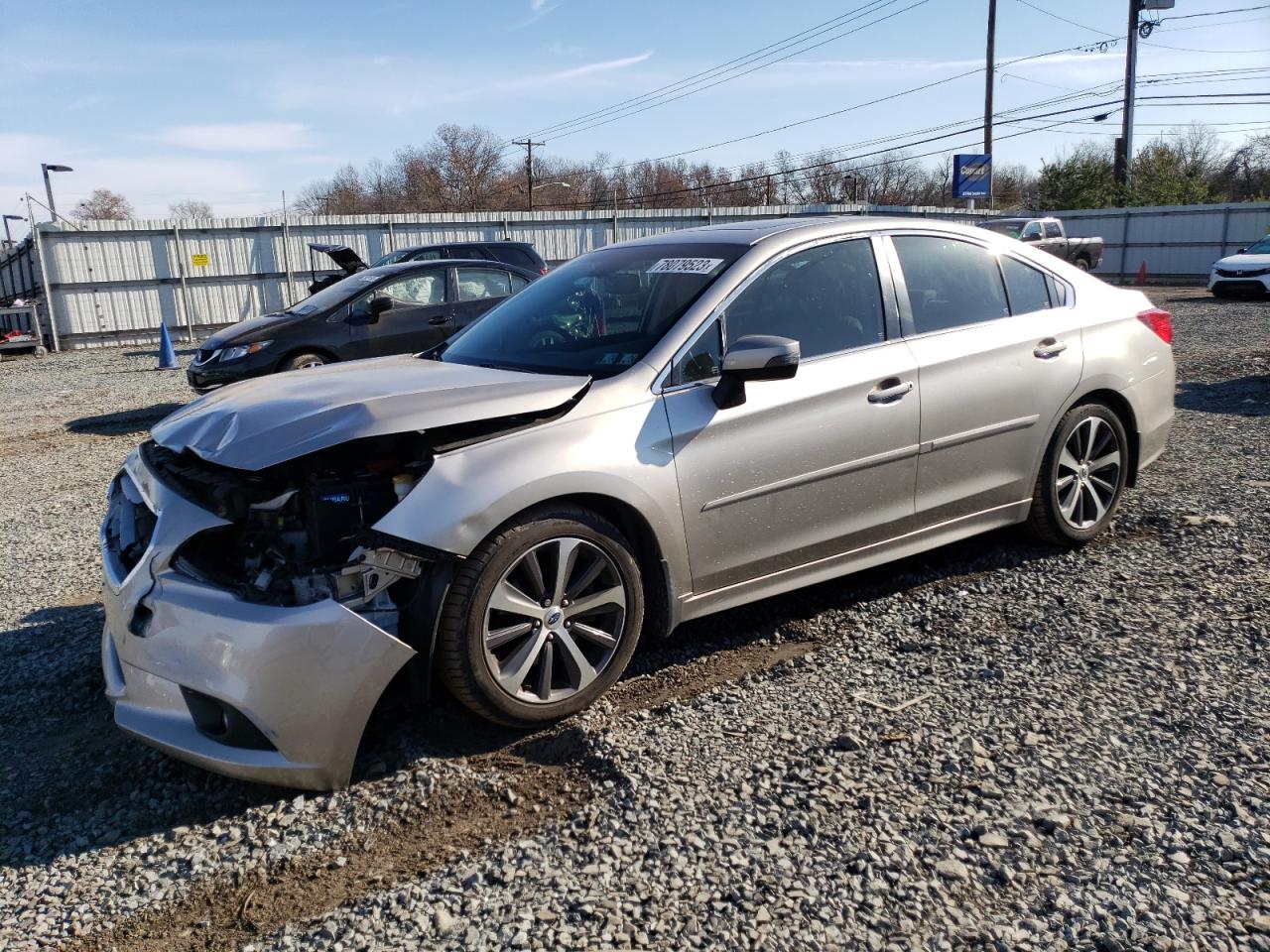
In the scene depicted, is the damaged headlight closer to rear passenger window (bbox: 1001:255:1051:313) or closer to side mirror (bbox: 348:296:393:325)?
side mirror (bbox: 348:296:393:325)

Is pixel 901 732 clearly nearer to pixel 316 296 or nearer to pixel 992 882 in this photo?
pixel 992 882

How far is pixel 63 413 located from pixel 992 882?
1283cm

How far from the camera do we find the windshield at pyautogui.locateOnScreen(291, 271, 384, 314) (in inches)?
416

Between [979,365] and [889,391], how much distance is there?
620 millimetres

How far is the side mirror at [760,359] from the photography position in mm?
3590

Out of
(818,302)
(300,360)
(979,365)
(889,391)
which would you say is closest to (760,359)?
(818,302)

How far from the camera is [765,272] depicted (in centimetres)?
409

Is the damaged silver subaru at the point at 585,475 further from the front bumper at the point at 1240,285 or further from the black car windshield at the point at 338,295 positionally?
the front bumper at the point at 1240,285

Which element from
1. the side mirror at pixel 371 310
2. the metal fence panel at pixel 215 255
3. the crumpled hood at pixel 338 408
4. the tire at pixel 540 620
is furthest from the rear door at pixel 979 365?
the metal fence panel at pixel 215 255

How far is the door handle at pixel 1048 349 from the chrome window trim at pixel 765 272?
2.89ft

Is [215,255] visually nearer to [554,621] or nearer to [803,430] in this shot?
[803,430]

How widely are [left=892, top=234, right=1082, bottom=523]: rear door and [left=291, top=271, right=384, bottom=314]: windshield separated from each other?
24.6 ft

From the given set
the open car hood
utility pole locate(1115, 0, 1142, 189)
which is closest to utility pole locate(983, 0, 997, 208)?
utility pole locate(1115, 0, 1142, 189)

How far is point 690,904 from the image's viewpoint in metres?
2.53
